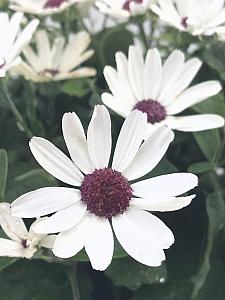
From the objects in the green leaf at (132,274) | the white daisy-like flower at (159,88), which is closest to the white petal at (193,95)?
the white daisy-like flower at (159,88)

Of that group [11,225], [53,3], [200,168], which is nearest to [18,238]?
[11,225]

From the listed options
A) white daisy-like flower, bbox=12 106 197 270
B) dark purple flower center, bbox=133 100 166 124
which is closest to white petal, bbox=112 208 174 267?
white daisy-like flower, bbox=12 106 197 270

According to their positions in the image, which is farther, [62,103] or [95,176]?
[62,103]

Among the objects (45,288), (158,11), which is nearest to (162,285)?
(45,288)

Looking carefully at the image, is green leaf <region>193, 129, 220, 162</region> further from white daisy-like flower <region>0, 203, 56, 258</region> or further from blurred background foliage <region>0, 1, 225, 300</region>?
white daisy-like flower <region>0, 203, 56, 258</region>

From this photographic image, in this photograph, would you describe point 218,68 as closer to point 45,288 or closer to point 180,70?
point 180,70

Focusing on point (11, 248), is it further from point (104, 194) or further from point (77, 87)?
point (77, 87)

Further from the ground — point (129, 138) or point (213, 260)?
point (129, 138)
